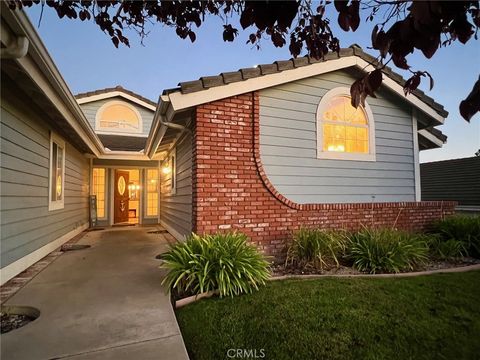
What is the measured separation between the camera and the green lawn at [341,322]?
91.5 inches

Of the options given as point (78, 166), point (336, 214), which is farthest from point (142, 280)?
point (78, 166)

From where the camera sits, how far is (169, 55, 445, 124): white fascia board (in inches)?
176

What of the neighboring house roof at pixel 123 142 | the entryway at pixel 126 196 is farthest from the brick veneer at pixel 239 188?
the entryway at pixel 126 196

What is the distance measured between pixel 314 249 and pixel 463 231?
343 centimetres

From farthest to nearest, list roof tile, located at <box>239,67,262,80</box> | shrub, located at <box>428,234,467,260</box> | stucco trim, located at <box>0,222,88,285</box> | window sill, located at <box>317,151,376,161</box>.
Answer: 1. window sill, located at <box>317,151,376,161</box>
2. shrub, located at <box>428,234,467,260</box>
3. roof tile, located at <box>239,67,262,80</box>
4. stucco trim, located at <box>0,222,88,285</box>

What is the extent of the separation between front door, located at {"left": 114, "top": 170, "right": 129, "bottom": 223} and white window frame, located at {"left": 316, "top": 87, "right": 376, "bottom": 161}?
27.4ft

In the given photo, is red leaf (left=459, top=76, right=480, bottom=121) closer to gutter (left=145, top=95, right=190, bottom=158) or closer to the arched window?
gutter (left=145, top=95, right=190, bottom=158)

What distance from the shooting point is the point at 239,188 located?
15.7ft

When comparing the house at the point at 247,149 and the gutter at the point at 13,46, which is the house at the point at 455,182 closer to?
the house at the point at 247,149

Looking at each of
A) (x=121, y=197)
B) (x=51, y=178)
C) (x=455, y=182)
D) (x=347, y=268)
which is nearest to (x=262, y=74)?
(x=347, y=268)

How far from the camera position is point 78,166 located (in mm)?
8484

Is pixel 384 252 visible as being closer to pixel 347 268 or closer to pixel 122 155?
pixel 347 268

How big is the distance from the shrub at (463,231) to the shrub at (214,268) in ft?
14.2

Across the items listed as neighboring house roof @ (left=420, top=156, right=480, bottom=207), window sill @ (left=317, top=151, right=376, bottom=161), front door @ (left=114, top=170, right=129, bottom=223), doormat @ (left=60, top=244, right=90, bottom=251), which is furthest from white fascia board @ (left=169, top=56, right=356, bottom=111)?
neighboring house roof @ (left=420, top=156, right=480, bottom=207)
